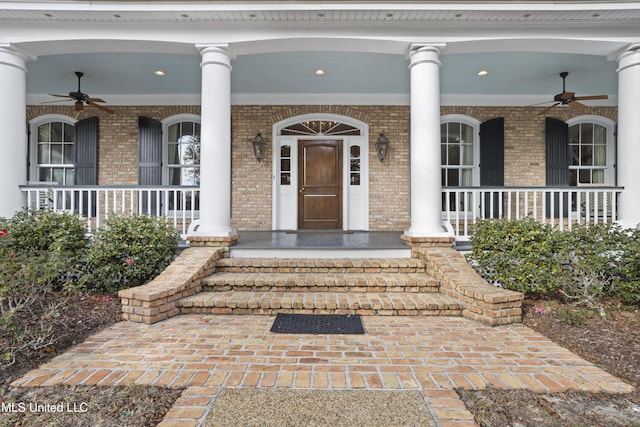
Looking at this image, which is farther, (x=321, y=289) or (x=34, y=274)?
(x=321, y=289)

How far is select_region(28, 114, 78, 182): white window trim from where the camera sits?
23.8 feet

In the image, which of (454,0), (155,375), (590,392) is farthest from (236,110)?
(590,392)

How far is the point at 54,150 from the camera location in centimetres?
740

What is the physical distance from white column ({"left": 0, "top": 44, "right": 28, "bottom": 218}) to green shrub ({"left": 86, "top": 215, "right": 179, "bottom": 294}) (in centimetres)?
172

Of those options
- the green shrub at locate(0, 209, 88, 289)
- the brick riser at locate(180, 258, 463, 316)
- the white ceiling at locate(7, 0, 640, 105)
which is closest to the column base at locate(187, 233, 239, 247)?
the brick riser at locate(180, 258, 463, 316)

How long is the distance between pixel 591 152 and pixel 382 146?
4.66 m

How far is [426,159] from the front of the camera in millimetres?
4531

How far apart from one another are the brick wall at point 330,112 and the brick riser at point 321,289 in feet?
9.50

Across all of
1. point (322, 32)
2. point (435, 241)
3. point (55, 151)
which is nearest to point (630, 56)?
point (435, 241)

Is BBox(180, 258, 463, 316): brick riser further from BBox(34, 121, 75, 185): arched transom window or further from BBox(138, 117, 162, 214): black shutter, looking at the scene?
BBox(34, 121, 75, 185): arched transom window

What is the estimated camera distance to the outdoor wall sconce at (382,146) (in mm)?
6973

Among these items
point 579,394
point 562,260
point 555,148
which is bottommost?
point 579,394

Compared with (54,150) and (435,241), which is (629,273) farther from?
(54,150)

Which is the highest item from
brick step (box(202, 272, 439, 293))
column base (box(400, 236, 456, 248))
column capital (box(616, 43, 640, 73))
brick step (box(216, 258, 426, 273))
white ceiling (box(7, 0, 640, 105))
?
white ceiling (box(7, 0, 640, 105))
